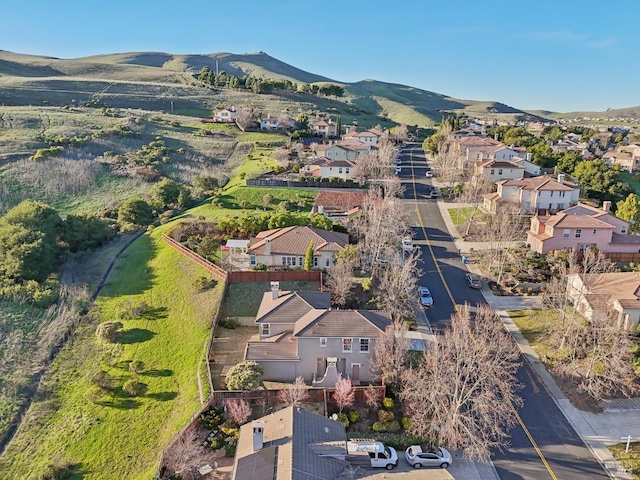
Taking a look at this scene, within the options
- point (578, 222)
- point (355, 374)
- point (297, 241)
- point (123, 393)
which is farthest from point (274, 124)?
point (355, 374)

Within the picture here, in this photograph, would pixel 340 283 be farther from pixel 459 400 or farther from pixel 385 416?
pixel 459 400

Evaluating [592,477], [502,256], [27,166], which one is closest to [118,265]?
[27,166]

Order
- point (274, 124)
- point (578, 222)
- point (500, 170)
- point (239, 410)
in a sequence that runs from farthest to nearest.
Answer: point (274, 124) → point (500, 170) → point (578, 222) → point (239, 410)

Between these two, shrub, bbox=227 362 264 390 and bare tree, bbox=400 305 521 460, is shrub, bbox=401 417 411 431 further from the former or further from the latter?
shrub, bbox=227 362 264 390

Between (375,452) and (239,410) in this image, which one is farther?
(239,410)

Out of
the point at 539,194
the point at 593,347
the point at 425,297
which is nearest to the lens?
the point at 593,347

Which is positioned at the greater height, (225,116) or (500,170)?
(225,116)

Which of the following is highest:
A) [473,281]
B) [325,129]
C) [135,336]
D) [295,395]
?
[325,129]

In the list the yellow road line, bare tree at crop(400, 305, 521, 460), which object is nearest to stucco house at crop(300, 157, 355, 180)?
the yellow road line
